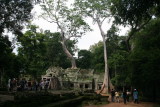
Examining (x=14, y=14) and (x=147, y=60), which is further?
(x=147, y=60)

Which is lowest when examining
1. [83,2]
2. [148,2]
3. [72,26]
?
[148,2]

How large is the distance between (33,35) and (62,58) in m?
20.9

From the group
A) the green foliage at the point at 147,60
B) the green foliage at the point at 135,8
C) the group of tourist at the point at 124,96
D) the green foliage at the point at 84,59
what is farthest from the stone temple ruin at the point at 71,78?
the green foliage at the point at 135,8

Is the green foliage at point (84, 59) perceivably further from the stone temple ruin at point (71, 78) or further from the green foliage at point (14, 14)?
the green foliage at point (14, 14)

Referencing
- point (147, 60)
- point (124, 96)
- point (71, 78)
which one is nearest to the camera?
point (124, 96)

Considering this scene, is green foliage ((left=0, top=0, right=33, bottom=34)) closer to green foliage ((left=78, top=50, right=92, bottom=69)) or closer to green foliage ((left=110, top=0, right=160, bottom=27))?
green foliage ((left=110, top=0, right=160, bottom=27))

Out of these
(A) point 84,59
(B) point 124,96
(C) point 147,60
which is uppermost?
(A) point 84,59

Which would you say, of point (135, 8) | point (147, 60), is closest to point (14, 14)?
point (135, 8)

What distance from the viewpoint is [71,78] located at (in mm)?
31766

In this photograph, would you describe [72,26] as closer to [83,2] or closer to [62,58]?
[83,2]

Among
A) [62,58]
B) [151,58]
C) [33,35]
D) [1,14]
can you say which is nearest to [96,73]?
[62,58]

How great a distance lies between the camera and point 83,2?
3053 centimetres

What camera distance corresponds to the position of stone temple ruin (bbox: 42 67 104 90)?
28228 millimetres

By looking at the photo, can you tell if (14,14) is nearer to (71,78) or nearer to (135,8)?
(135,8)
